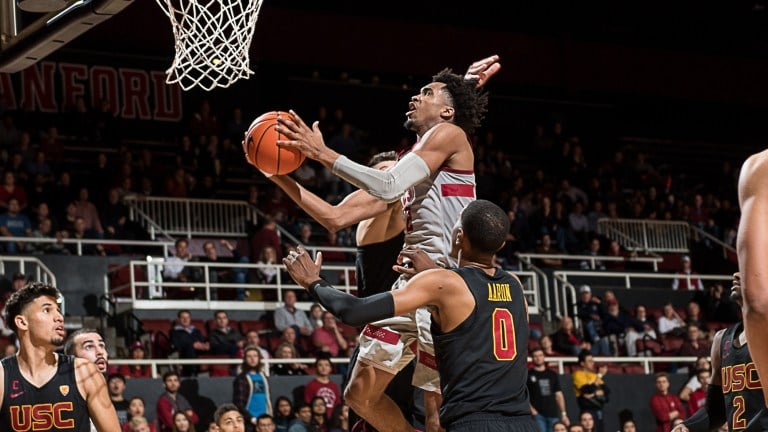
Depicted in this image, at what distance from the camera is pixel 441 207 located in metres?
5.41

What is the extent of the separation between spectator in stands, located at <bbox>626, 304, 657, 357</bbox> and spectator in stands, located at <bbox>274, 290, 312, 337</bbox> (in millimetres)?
4693

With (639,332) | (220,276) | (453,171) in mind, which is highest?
(220,276)

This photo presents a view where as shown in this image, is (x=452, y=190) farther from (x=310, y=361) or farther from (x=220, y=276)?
(x=220, y=276)

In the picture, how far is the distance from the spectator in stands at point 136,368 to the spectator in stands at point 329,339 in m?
2.00

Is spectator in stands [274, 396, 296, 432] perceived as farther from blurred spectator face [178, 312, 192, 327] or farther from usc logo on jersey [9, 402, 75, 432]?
usc logo on jersey [9, 402, 75, 432]

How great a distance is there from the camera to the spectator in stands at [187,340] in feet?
41.6

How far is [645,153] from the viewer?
77.3 ft

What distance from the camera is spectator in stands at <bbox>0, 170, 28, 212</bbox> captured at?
14003 mm

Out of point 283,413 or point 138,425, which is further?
point 283,413

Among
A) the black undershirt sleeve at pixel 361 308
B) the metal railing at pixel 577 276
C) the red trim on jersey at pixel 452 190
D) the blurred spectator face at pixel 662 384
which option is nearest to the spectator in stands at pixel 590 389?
the blurred spectator face at pixel 662 384

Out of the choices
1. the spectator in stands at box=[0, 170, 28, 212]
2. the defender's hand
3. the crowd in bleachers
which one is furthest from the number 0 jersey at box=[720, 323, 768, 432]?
the spectator in stands at box=[0, 170, 28, 212]

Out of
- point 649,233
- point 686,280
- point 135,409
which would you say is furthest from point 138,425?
point 649,233

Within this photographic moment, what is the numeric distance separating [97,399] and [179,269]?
922cm

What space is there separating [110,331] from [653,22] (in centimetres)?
1544
